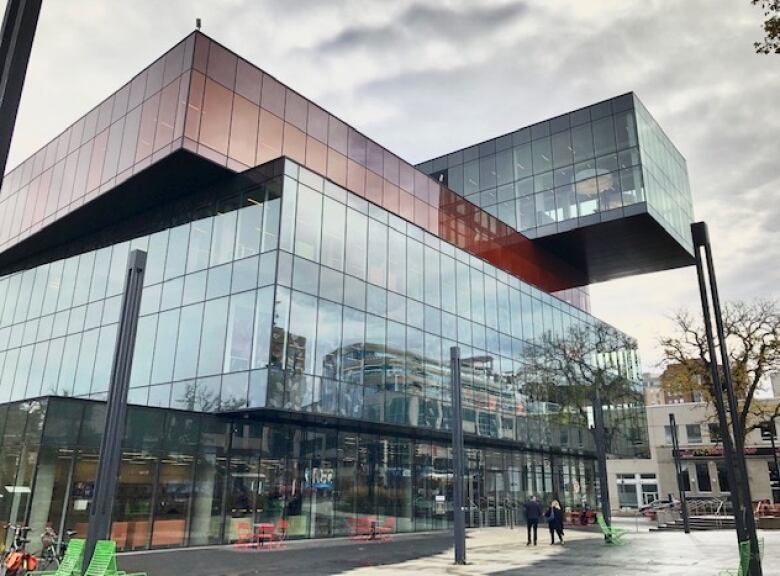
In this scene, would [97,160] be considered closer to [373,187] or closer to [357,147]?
[357,147]

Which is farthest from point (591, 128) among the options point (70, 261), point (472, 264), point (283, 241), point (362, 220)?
point (70, 261)

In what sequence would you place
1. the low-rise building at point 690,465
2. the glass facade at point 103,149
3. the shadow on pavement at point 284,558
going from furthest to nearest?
the low-rise building at point 690,465
the glass facade at point 103,149
the shadow on pavement at point 284,558

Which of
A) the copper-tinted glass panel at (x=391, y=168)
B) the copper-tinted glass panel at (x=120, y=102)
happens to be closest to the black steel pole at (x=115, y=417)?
the copper-tinted glass panel at (x=120, y=102)

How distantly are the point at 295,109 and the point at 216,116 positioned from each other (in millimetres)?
4547

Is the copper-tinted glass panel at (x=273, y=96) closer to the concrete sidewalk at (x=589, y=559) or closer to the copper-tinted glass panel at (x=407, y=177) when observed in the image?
the copper-tinted glass panel at (x=407, y=177)

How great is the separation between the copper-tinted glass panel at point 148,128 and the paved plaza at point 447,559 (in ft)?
51.9

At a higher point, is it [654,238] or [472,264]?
[654,238]

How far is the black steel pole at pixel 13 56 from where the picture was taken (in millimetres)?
5203

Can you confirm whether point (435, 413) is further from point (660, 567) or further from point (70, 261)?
point (70, 261)

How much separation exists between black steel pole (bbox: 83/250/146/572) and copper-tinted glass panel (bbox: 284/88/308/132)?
17.4 metres

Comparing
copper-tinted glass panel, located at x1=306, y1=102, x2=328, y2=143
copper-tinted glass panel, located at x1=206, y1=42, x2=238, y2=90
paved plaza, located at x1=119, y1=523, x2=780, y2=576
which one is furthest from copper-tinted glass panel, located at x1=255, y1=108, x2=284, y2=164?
paved plaza, located at x1=119, y1=523, x2=780, y2=576

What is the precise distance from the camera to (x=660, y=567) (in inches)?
624

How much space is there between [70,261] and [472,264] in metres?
22.1

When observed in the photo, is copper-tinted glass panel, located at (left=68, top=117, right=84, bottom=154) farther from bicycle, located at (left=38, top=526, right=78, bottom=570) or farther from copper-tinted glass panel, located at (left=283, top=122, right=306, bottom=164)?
bicycle, located at (left=38, top=526, right=78, bottom=570)
